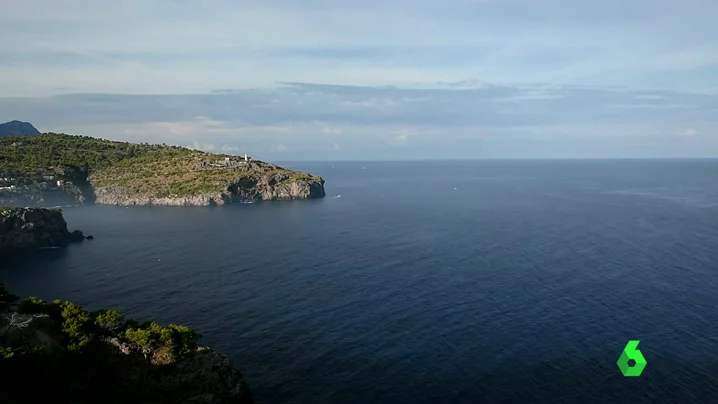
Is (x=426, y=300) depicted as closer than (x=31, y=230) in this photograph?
Yes

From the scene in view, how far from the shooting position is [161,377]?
4881cm

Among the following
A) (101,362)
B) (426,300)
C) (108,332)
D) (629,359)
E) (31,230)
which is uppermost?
(31,230)

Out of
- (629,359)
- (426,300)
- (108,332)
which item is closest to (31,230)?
(108,332)

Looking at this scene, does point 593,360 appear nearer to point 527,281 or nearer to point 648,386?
point 648,386

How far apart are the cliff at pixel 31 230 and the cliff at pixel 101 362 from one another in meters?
81.7

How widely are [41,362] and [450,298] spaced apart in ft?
190

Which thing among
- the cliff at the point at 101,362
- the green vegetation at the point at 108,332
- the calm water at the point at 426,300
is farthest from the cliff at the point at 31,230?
the green vegetation at the point at 108,332

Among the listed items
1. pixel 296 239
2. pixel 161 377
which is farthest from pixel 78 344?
pixel 296 239

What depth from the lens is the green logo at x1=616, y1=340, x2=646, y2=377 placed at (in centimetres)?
5794

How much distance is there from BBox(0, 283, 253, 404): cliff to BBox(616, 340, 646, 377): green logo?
4311 cm

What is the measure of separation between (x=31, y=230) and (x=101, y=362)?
317 feet

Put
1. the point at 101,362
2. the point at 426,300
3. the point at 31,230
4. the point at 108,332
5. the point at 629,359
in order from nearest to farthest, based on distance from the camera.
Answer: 1. the point at 101,362
2. the point at 108,332
3. the point at 629,359
4. the point at 426,300
5. the point at 31,230

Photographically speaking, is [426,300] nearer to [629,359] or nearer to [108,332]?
[629,359]

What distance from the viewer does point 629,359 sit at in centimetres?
6025
